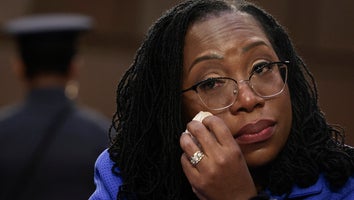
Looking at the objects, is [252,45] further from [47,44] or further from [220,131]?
[47,44]

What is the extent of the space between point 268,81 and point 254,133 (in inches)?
6.1

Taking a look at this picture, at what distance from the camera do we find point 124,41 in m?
6.92

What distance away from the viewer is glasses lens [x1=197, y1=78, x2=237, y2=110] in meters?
2.16

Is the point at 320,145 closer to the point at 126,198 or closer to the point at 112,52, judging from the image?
the point at 126,198

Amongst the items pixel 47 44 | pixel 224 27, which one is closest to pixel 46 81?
pixel 47 44

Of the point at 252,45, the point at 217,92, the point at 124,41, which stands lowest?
the point at 124,41

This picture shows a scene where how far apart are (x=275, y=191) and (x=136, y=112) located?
17.4 inches

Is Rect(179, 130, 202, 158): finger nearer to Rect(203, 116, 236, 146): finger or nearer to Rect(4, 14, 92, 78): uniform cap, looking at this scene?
Rect(203, 116, 236, 146): finger

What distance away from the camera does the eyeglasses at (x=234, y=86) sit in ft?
7.10

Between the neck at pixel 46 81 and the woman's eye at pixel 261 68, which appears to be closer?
→ the woman's eye at pixel 261 68

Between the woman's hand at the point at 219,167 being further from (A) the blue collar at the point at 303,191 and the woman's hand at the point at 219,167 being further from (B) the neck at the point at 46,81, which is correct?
(B) the neck at the point at 46,81

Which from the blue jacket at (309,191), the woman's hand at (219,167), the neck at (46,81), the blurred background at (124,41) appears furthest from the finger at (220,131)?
the blurred background at (124,41)

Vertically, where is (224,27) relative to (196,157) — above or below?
above

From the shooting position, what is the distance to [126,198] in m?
2.29
